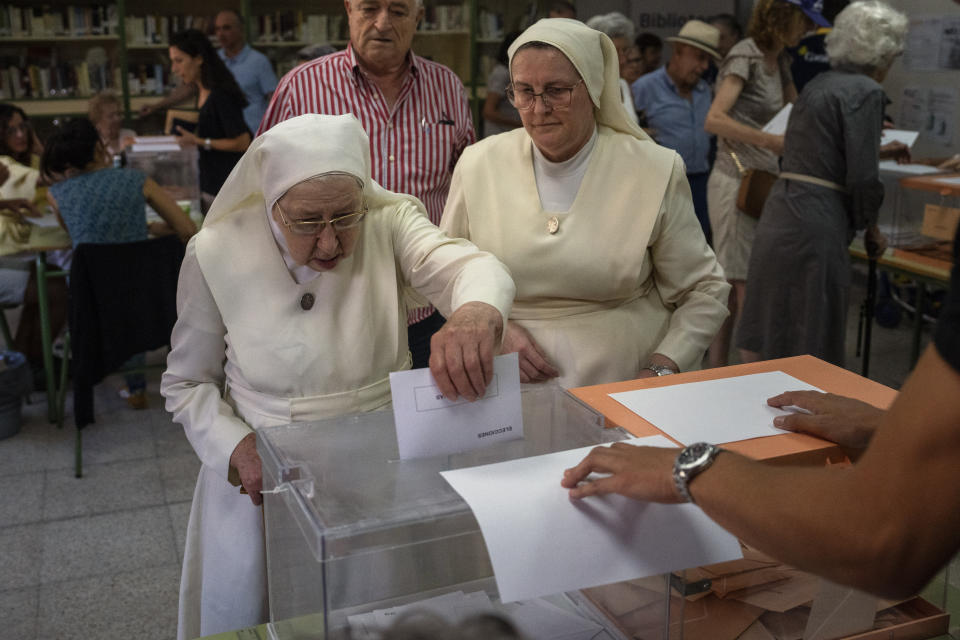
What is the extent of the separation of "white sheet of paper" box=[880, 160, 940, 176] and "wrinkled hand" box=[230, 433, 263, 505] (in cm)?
410

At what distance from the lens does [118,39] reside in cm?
874

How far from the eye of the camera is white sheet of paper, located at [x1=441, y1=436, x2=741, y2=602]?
1111 mm

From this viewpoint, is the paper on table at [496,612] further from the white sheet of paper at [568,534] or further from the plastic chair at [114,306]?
the plastic chair at [114,306]

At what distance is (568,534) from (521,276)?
3.92ft

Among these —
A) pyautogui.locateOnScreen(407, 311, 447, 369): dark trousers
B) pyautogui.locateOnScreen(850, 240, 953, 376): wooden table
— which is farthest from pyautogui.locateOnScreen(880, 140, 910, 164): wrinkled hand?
pyautogui.locateOnScreen(407, 311, 447, 369): dark trousers

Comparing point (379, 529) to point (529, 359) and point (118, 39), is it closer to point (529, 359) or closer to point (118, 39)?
point (529, 359)

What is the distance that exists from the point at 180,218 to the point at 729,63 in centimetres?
282

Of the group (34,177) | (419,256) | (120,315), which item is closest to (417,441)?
(419,256)

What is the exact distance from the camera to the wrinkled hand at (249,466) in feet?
5.94

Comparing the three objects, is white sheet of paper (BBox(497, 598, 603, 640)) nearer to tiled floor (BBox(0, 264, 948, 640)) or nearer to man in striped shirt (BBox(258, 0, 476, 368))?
man in striped shirt (BBox(258, 0, 476, 368))

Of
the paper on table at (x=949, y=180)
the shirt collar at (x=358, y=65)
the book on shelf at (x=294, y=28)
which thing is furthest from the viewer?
the book on shelf at (x=294, y=28)

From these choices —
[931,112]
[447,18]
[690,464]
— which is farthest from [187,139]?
[931,112]

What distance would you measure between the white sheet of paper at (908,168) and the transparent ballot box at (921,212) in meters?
0.05

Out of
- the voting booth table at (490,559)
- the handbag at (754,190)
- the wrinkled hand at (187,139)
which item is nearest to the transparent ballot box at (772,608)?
the voting booth table at (490,559)
